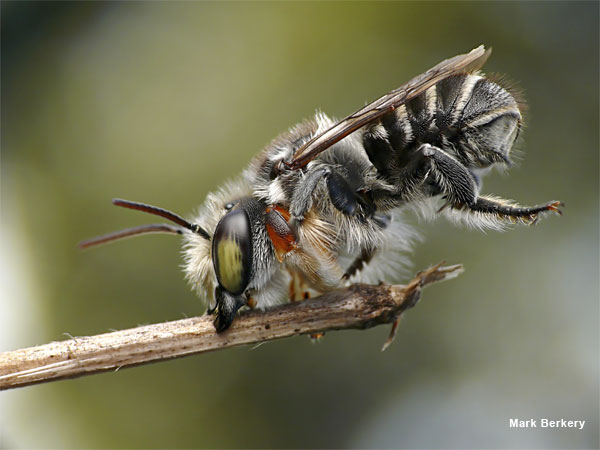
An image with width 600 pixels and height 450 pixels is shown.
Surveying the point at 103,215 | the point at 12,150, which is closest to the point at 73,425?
the point at 103,215

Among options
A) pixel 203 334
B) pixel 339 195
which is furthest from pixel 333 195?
pixel 203 334

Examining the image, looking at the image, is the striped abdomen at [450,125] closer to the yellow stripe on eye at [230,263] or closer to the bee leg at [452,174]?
the bee leg at [452,174]

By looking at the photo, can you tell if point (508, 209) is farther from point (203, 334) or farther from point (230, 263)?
point (203, 334)

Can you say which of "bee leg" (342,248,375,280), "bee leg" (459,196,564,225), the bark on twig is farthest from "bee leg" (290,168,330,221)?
"bee leg" (459,196,564,225)

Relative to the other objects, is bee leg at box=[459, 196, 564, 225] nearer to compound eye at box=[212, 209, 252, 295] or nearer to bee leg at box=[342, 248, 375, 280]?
bee leg at box=[342, 248, 375, 280]

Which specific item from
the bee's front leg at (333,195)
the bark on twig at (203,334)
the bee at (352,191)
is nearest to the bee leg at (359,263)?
the bee at (352,191)

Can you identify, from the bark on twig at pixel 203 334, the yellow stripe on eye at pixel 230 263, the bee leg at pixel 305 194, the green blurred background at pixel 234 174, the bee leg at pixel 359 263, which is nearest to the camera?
the bark on twig at pixel 203 334
